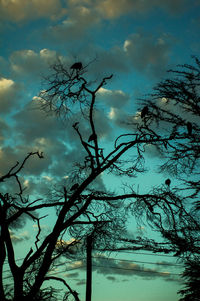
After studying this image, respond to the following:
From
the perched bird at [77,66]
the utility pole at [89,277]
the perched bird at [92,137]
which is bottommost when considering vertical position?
the utility pole at [89,277]

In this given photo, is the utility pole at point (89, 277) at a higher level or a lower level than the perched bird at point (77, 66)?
lower

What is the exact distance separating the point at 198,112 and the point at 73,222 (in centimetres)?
608

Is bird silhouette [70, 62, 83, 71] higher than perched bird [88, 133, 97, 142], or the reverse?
bird silhouette [70, 62, 83, 71]

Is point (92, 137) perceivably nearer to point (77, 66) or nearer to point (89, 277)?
point (77, 66)

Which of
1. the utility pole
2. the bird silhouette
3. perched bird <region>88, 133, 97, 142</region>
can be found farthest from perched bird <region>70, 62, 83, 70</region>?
the utility pole

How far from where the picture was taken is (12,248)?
10.2 metres

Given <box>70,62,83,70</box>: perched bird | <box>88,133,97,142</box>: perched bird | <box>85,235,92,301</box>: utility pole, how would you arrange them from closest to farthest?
<box>70,62,83,70</box>: perched bird
<box>88,133,97,142</box>: perched bird
<box>85,235,92,301</box>: utility pole

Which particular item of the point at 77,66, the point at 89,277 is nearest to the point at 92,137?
the point at 77,66

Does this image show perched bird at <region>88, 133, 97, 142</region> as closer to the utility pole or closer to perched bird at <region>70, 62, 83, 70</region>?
perched bird at <region>70, 62, 83, 70</region>

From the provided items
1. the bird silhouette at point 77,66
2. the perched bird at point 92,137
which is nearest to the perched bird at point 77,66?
the bird silhouette at point 77,66

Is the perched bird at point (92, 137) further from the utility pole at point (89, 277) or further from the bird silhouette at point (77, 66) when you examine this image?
the utility pole at point (89, 277)

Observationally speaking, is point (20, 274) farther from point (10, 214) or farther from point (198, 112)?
point (198, 112)

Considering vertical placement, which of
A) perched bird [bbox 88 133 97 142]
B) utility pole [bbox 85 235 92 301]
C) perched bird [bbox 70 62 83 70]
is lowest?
utility pole [bbox 85 235 92 301]

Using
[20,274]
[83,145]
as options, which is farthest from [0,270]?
[83,145]
